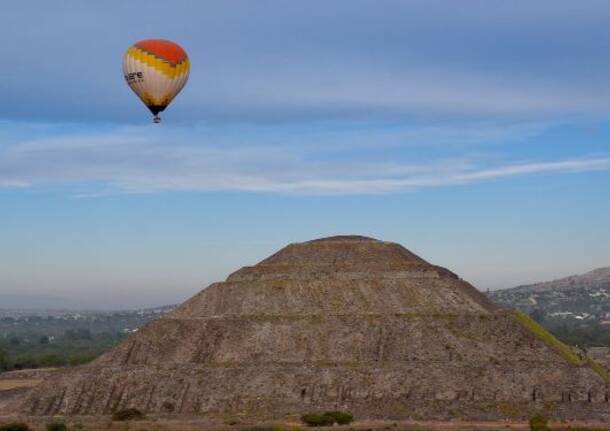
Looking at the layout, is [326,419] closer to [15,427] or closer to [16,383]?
[15,427]

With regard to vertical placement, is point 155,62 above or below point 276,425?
above

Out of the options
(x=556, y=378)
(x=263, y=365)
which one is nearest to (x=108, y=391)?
(x=263, y=365)

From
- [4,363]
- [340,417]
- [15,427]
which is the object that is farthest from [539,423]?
[4,363]

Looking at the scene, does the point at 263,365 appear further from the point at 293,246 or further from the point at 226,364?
the point at 293,246

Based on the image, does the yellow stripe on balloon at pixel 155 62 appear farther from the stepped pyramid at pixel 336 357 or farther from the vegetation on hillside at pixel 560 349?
the vegetation on hillside at pixel 560 349

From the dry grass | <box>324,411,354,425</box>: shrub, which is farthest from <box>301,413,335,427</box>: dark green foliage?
the dry grass

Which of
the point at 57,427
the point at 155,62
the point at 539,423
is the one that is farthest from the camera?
the point at 155,62
